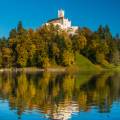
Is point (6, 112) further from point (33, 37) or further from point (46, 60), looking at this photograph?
point (33, 37)

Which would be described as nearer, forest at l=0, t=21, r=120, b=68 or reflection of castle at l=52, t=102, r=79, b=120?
reflection of castle at l=52, t=102, r=79, b=120

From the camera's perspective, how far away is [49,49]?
537 ft

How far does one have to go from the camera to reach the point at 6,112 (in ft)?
123

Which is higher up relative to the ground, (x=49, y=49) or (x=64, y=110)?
(x=49, y=49)

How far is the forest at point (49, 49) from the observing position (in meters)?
155

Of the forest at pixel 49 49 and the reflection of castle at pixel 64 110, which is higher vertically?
the forest at pixel 49 49

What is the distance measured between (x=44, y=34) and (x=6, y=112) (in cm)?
13657

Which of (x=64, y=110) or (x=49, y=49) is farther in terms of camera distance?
(x=49, y=49)

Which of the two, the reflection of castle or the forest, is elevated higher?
the forest

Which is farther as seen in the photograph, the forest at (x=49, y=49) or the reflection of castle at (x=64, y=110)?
the forest at (x=49, y=49)

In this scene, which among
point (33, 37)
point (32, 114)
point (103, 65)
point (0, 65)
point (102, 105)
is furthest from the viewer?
point (103, 65)

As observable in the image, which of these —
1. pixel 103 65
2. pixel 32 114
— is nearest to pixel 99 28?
pixel 103 65

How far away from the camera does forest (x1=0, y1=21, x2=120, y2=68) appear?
155250 millimetres

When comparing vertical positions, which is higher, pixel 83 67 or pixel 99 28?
pixel 99 28
